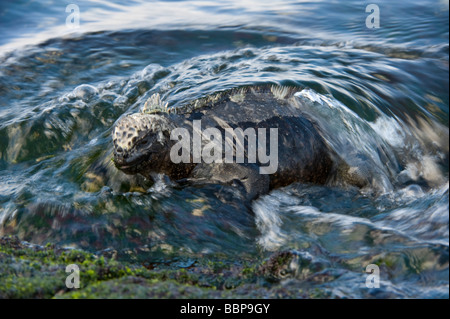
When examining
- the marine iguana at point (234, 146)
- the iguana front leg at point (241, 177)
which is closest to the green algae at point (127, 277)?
the iguana front leg at point (241, 177)

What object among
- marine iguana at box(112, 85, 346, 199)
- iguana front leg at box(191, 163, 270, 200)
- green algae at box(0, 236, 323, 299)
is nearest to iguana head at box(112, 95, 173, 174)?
marine iguana at box(112, 85, 346, 199)

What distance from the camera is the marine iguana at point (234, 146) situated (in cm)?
495

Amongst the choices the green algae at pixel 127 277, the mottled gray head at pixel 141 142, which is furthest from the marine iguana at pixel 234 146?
the green algae at pixel 127 277

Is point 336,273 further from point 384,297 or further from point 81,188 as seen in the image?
point 81,188

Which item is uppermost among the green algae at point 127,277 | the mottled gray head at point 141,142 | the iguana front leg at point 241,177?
the mottled gray head at point 141,142

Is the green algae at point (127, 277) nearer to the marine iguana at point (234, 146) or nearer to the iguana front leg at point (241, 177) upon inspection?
the iguana front leg at point (241, 177)

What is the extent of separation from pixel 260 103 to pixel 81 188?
2.19 metres

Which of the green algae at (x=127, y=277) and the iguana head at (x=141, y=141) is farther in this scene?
the iguana head at (x=141, y=141)

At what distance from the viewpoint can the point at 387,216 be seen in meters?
4.39

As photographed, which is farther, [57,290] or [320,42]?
[320,42]

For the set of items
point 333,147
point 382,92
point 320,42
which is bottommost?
point 333,147

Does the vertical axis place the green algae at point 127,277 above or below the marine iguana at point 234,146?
below

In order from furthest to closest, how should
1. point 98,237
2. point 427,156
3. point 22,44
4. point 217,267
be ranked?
1. point 22,44
2. point 427,156
3. point 98,237
4. point 217,267
